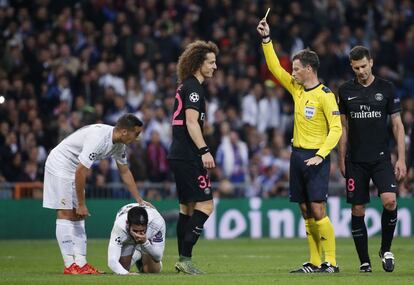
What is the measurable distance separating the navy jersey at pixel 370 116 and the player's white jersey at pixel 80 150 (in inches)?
112

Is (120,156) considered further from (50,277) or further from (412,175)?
(412,175)

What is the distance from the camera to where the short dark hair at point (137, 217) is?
13281 mm

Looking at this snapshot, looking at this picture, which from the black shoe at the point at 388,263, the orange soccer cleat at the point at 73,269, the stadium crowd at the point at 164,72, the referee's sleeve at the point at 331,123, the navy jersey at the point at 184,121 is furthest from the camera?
the stadium crowd at the point at 164,72

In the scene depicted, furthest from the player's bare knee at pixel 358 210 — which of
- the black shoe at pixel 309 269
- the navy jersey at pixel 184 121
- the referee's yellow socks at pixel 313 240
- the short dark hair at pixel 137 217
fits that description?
the short dark hair at pixel 137 217

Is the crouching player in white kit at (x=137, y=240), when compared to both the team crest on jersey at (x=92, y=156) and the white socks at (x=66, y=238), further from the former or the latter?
the team crest on jersey at (x=92, y=156)

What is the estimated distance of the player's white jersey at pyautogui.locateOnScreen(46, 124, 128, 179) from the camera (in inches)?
538

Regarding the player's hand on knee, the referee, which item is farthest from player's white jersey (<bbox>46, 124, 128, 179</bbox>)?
the referee

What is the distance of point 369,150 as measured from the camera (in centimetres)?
1377

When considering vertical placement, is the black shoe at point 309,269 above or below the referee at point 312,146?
below

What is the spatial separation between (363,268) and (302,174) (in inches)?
55.2

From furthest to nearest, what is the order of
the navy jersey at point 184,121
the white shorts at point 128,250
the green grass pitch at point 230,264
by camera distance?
1. the white shorts at point 128,250
2. the navy jersey at point 184,121
3. the green grass pitch at point 230,264

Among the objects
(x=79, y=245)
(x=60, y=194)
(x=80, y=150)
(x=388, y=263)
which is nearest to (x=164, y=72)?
(x=80, y=150)

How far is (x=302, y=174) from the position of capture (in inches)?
537

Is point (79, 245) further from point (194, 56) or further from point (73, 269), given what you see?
point (194, 56)
